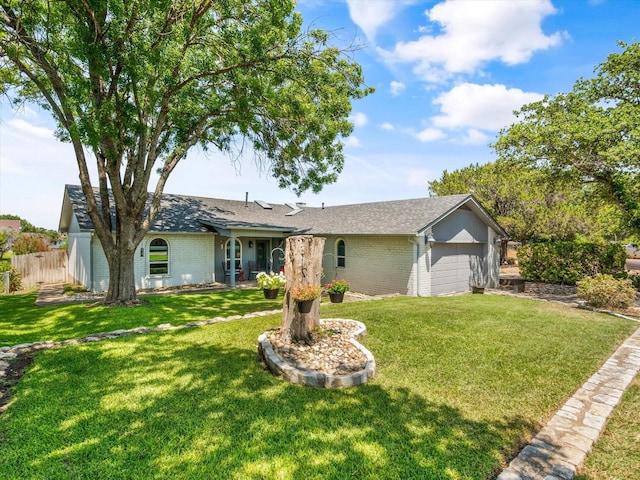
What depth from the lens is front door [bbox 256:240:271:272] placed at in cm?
1981

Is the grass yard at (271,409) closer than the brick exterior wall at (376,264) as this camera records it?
Yes

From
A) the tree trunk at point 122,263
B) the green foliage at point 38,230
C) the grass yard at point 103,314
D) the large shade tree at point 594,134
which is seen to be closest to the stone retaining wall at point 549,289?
the large shade tree at point 594,134

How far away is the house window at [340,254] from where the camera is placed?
1672 centimetres

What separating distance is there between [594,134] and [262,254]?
1612 centimetres

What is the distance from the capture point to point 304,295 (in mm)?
6254

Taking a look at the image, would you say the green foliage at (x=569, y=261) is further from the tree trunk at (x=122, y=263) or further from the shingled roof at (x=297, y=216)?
the tree trunk at (x=122, y=263)

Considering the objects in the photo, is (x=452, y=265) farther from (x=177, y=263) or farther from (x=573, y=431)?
(x=177, y=263)

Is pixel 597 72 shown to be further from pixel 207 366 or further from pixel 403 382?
pixel 207 366

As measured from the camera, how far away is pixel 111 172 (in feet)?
34.7

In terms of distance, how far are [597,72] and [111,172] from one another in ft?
65.0

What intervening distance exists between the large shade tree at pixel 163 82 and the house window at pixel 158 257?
419 cm

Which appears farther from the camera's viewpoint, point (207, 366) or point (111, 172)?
point (111, 172)

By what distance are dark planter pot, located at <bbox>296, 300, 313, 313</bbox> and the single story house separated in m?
8.04

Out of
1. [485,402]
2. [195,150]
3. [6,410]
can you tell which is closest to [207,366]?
A: [6,410]
